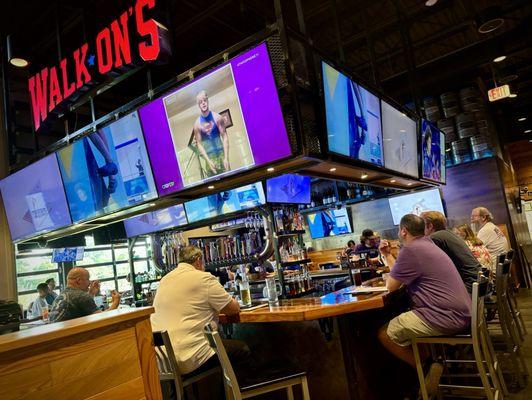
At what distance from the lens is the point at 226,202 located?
579cm

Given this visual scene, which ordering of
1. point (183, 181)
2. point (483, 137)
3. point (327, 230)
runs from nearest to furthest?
point (183, 181)
point (483, 137)
point (327, 230)

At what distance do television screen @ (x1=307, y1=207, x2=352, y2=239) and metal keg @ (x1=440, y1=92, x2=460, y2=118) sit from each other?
328 centimetres

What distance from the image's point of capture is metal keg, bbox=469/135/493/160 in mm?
8102

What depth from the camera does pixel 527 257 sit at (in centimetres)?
854

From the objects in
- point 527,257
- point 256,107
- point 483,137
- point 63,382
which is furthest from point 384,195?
point 63,382

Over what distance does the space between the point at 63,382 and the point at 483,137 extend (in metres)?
8.82

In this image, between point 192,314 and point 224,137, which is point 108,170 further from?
point 192,314

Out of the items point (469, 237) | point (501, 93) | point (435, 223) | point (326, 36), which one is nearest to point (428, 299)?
point (435, 223)

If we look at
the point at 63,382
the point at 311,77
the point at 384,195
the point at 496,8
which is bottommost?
the point at 63,382

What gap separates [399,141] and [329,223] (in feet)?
18.4

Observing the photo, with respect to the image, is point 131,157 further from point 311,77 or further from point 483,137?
point 483,137

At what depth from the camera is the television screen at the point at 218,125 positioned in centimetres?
276

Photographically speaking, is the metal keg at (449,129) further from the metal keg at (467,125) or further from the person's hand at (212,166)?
the person's hand at (212,166)

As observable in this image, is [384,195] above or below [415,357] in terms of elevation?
above
